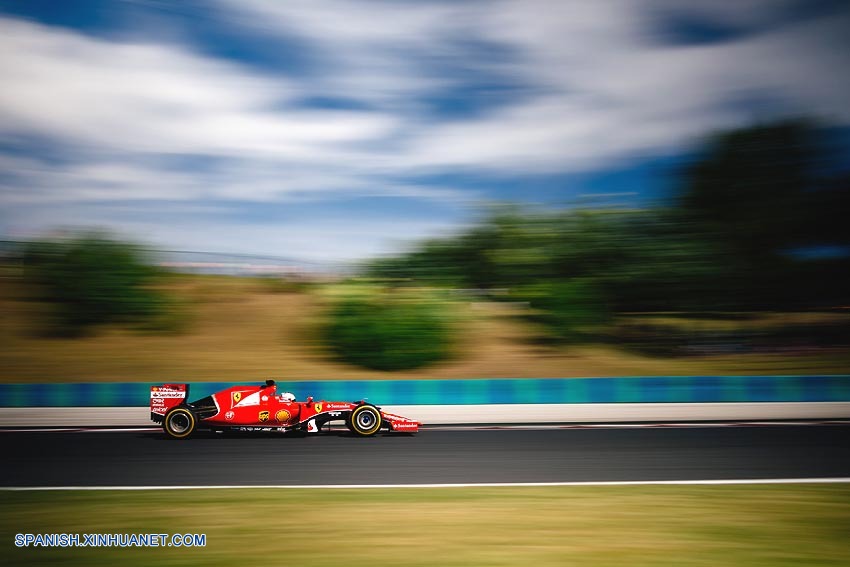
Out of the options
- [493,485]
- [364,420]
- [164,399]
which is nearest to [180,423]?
[164,399]

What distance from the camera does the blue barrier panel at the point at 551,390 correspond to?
591 inches

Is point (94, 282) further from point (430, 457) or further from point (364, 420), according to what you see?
point (430, 457)

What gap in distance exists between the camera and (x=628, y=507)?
714 cm

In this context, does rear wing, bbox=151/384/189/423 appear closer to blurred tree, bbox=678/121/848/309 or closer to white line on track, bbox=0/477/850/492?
white line on track, bbox=0/477/850/492

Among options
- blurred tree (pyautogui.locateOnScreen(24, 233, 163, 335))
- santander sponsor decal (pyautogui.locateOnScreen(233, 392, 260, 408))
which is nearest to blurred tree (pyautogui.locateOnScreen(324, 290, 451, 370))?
blurred tree (pyautogui.locateOnScreen(24, 233, 163, 335))

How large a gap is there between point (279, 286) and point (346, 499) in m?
27.9

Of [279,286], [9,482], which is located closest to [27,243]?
[279,286]

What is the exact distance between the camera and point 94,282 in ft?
88.7

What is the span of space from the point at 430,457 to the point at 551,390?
5.68 metres

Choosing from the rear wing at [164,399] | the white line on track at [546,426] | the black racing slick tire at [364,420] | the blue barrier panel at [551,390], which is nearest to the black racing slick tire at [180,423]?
the rear wing at [164,399]

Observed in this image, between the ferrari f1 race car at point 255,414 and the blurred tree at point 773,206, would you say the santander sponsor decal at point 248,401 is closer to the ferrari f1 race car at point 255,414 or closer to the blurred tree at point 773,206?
the ferrari f1 race car at point 255,414

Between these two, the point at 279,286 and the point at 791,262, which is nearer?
the point at 791,262

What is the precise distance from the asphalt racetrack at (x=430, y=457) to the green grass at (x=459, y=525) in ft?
2.82

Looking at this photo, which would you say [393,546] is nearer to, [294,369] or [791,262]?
[294,369]
